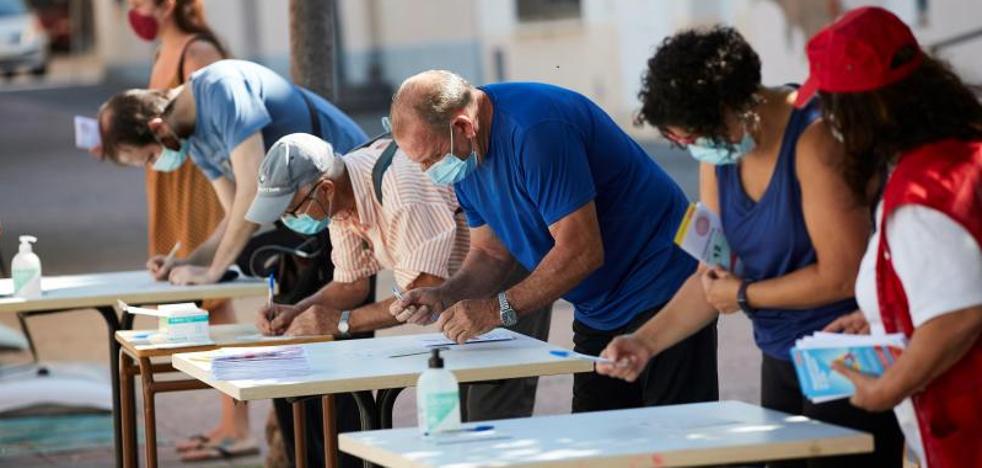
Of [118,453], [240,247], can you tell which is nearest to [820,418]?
[240,247]

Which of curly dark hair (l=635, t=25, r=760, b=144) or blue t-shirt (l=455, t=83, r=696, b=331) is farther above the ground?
curly dark hair (l=635, t=25, r=760, b=144)

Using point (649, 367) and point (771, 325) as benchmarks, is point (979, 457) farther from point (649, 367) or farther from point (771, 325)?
point (649, 367)

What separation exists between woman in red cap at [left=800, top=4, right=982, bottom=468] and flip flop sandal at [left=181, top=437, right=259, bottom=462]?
4.14m

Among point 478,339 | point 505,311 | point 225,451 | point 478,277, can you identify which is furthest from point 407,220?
point 225,451

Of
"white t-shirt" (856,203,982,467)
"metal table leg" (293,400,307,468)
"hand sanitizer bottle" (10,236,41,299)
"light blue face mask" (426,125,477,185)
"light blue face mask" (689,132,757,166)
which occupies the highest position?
"light blue face mask" (689,132,757,166)

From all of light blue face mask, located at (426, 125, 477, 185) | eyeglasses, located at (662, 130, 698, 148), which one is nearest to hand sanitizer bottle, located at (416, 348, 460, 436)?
eyeglasses, located at (662, 130, 698, 148)

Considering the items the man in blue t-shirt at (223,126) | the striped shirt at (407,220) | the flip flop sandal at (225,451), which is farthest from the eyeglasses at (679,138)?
the flip flop sandal at (225,451)

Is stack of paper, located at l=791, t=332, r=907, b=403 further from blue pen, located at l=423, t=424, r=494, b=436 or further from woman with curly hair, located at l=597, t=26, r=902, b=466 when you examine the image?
blue pen, located at l=423, t=424, r=494, b=436

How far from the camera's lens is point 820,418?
370 cm

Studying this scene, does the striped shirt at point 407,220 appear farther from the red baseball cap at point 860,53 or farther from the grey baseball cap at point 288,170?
the red baseball cap at point 860,53

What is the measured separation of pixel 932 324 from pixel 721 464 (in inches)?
17.8

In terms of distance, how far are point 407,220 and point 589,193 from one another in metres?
0.71

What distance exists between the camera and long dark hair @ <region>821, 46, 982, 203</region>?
3.34 metres

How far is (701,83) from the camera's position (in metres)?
3.66
